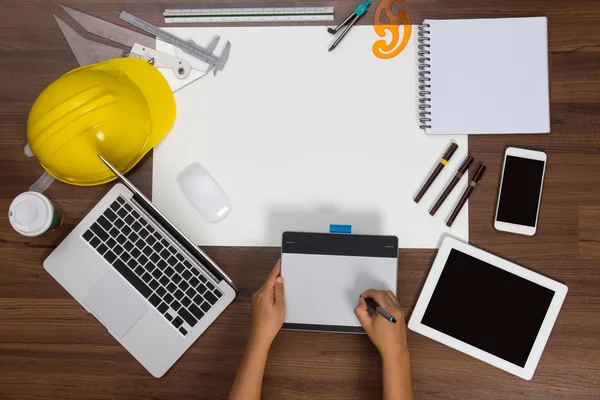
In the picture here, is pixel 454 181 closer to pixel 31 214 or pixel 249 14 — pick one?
pixel 249 14

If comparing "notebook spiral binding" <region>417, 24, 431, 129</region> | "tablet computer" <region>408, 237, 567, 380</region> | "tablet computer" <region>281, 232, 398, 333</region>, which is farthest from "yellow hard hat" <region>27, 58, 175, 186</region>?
"tablet computer" <region>408, 237, 567, 380</region>

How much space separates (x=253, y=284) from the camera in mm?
894

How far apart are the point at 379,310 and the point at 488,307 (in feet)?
0.67

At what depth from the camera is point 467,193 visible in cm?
88

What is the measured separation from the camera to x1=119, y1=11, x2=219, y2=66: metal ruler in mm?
918

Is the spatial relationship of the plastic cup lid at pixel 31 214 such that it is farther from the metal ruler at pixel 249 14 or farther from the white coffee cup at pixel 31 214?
the metal ruler at pixel 249 14

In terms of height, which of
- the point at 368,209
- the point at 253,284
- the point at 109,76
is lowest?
the point at 253,284

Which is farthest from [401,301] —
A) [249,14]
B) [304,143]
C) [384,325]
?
[249,14]

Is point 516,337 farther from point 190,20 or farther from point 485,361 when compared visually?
point 190,20

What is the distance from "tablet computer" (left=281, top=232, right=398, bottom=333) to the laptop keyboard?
0.46ft

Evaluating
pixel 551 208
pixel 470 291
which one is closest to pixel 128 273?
pixel 470 291

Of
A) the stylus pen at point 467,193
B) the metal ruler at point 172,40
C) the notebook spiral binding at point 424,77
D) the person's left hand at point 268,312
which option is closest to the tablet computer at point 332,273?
the person's left hand at point 268,312

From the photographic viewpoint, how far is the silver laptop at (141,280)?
873 millimetres

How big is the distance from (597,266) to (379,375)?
0.43 metres
